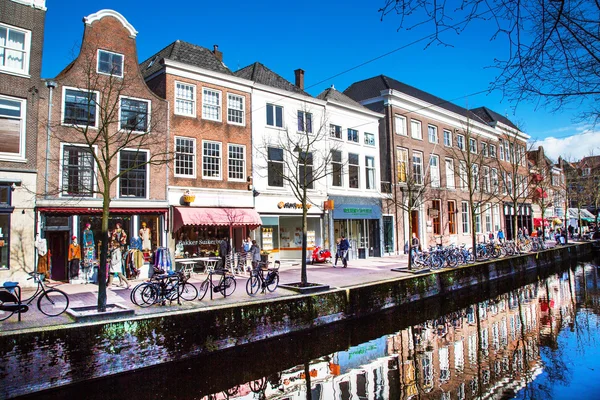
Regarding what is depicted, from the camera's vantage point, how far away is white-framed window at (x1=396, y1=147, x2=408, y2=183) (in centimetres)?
2867

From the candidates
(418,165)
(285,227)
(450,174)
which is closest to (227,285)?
(285,227)

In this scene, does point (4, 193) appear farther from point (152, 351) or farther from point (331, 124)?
point (331, 124)

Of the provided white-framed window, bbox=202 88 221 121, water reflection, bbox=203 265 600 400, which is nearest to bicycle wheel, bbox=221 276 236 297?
water reflection, bbox=203 265 600 400

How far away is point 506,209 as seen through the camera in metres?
41.8

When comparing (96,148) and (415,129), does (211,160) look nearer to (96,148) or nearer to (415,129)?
(96,148)

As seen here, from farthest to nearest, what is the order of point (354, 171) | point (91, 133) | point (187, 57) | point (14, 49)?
1. point (354, 171)
2. point (187, 57)
3. point (91, 133)
4. point (14, 49)

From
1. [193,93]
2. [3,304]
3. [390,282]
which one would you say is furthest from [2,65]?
[390,282]

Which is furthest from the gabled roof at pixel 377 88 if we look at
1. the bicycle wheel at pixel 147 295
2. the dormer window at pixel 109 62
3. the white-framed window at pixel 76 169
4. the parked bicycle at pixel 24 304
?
the parked bicycle at pixel 24 304

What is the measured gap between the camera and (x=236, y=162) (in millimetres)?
20547

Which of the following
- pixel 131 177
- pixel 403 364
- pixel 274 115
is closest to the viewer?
pixel 403 364

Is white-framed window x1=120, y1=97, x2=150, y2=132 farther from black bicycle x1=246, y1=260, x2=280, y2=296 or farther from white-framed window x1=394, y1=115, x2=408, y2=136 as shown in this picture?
white-framed window x1=394, y1=115, x2=408, y2=136

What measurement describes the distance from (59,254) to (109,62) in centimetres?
812

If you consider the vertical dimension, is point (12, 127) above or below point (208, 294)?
above

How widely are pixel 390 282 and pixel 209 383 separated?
7.85 metres
